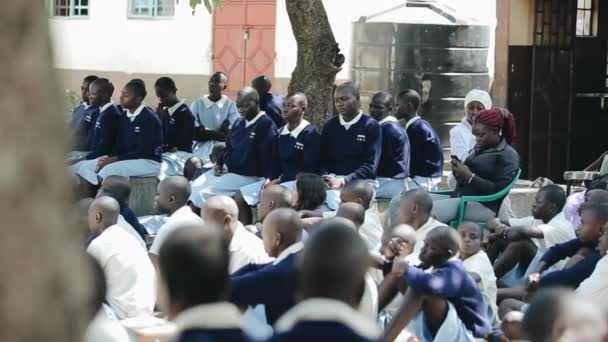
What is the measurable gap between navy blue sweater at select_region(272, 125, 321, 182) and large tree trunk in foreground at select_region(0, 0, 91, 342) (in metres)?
8.85

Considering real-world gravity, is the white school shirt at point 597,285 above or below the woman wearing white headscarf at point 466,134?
below

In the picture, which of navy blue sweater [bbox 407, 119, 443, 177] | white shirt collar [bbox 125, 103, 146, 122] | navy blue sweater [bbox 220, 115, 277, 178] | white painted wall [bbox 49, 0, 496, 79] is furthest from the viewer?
white painted wall [bbox 49, 0, 496, 79]

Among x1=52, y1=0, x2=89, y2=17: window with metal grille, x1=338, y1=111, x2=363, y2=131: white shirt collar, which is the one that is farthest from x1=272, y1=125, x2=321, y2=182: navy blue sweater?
x1=52, y1=0, x2=89, y2=17: window with metal grille

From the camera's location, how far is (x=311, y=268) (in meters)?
3.92

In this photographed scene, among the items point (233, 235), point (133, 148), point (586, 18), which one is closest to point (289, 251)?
point (233, 235)

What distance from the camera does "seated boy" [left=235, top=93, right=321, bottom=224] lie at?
10.6 meters

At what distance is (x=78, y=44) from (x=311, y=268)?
2039 cm

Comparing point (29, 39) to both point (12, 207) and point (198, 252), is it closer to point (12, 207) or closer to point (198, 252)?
point (12, 207)

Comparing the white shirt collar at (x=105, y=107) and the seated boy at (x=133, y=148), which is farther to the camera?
the white shirt collar at (x=105, y=107)

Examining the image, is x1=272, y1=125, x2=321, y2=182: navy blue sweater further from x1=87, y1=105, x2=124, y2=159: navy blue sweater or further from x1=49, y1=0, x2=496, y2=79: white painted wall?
x1=49, y1=0, x2=496, y2=79: white painted wall

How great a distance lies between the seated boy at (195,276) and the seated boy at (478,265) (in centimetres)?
326

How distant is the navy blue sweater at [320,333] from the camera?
3684mm

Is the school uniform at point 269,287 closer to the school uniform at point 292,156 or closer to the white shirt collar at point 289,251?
the white shirt collar at point 289,251

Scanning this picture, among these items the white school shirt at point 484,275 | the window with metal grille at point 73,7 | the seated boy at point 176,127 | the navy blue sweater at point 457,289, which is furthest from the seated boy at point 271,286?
the window with metal grille at point 73,7
